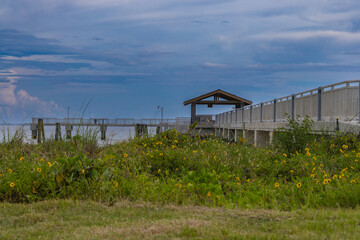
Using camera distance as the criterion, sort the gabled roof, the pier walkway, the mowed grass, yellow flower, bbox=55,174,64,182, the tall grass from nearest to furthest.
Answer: the mowed grass < the tall grass < yellow flower, bbox=55,174,64,182 < the pier walkway < the gabled roof

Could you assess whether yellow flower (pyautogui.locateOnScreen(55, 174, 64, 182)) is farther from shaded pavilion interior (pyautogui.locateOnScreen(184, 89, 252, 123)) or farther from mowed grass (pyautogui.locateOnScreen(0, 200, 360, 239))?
shaded pavilion interior (pyautogui.locateOnScreen(184, 89, 252, 123))

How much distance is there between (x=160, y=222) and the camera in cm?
476

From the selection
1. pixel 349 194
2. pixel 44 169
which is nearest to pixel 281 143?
pixel 349 194

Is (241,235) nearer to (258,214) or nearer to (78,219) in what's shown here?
(258,214)

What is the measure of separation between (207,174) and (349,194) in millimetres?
2813

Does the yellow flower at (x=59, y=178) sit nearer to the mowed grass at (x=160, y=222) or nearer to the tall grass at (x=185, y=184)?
the tall grass at (x=185, y=184)

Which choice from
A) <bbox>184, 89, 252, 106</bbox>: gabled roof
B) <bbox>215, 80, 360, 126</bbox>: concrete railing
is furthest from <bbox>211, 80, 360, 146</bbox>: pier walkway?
<bbox>184, 89, 252, 106</bbox>: gabled roof

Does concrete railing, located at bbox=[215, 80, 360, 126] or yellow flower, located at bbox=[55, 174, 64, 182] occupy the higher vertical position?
concrete railing, located at bbox=[215, 80, 360, 126]

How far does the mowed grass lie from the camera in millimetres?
4301

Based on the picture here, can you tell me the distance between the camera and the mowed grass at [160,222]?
4301mm

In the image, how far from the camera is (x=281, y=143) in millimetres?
11570

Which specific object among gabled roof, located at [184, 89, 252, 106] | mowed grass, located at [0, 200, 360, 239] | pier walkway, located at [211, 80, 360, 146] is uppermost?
gabled roof, located at [184, 89, 252, 106]

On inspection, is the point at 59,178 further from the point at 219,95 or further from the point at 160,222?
the point at 219,95

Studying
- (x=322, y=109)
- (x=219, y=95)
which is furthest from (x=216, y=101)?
(x=322, y=109)
